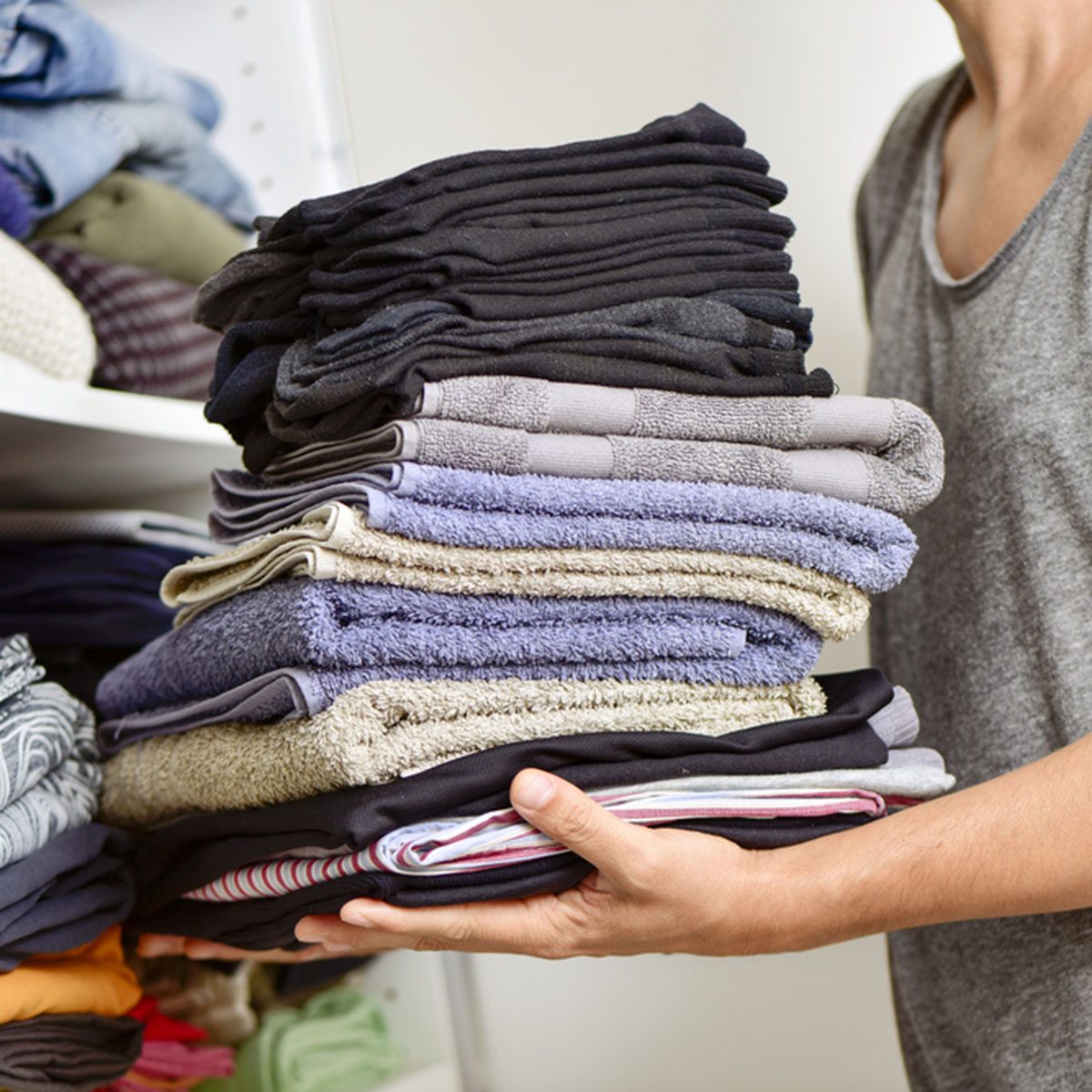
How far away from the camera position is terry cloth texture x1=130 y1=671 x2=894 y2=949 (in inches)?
21.7

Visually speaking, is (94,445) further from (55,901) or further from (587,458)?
(587,458)

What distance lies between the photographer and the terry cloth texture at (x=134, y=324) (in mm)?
915

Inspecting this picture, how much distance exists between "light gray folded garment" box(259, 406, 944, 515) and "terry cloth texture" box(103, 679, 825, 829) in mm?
112

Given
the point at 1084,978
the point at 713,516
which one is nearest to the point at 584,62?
the point at 713,516

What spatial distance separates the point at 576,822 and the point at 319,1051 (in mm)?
662

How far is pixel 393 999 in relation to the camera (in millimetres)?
1168

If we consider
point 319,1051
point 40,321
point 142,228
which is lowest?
point 319,1051

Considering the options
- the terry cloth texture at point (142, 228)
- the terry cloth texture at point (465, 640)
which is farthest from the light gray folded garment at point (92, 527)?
the terry cloth texture at point (465, 640)

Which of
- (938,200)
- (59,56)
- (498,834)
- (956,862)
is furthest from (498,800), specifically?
(59,56)

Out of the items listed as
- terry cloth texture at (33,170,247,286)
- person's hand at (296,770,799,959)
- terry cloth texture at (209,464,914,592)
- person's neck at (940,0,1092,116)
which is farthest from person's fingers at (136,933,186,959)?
person's neck at (940,0,1092,116)

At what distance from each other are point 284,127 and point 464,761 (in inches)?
34.4

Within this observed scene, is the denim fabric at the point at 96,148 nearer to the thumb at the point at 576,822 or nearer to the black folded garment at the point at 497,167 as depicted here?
the black folded garment at the point at 497,167

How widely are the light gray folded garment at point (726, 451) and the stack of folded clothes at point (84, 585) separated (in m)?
0.35

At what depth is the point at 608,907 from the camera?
1.92 feet
